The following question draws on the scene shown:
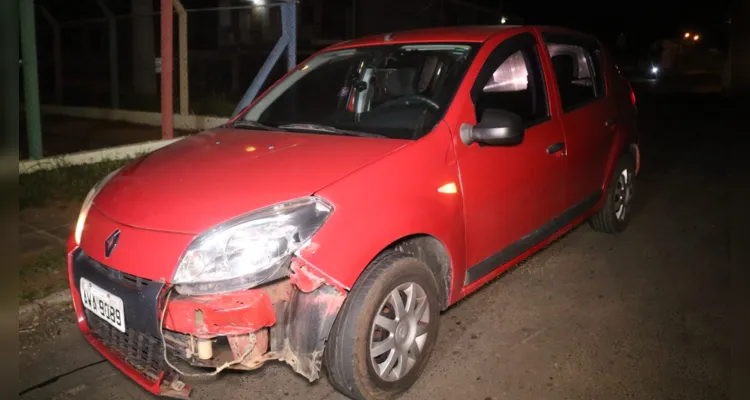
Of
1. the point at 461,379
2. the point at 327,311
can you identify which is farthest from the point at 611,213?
the point at 327,311

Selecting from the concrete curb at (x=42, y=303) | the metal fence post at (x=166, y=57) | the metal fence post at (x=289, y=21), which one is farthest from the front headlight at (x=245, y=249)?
the metal fence post at (x=289, y=21)

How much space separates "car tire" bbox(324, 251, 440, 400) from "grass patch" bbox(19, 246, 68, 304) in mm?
2282

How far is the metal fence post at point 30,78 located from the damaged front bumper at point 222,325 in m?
4.90

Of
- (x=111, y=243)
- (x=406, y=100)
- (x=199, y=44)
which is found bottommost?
(x=111, y=243)

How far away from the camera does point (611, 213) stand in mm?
5441

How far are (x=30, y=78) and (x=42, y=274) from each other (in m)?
3.46

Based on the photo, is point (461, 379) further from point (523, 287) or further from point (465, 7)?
point (465, 7)

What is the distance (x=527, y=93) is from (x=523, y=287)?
1.33 meters

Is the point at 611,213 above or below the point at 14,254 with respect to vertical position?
below

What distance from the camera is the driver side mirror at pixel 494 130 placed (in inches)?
133

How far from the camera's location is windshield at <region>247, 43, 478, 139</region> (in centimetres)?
362

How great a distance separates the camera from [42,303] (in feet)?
13.3

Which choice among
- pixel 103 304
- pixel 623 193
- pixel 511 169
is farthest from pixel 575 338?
Result: pixel 103 304

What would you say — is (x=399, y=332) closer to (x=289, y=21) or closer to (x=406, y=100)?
(x=406, y=100)
